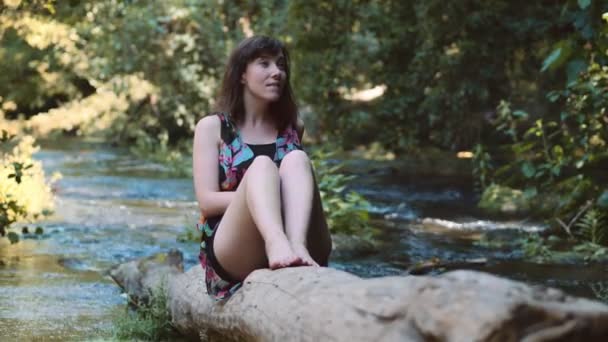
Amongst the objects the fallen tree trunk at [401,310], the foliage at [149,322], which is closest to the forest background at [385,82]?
the foliage at [149,322]

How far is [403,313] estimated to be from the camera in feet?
7.70

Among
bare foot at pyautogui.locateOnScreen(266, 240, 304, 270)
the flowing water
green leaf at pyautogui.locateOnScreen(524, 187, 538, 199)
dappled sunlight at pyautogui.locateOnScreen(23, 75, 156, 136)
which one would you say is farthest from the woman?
dappled sunlight at pyautogui.locateOnScreen(23, 75, 156, 136)

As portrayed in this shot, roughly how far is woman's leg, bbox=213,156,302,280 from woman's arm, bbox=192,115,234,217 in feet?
0.64

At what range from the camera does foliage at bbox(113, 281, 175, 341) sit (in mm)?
3916

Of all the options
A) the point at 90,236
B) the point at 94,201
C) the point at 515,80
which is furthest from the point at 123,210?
the point at 515,80

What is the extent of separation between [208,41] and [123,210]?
8.54 meters

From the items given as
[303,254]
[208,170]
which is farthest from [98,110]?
[303,254]

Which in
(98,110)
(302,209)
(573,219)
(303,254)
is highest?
(302,209)

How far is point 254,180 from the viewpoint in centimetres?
338

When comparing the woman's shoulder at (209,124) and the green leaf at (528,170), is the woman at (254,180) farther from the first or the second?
the green leaf at (528,170)

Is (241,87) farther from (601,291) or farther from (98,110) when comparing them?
(98,110)

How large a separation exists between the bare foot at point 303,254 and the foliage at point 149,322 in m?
1.01

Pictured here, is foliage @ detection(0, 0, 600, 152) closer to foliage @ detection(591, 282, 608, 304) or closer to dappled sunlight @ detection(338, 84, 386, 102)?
dappled sunlight @ detection(338, 84, 386, 102)

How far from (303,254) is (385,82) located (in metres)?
9.80
